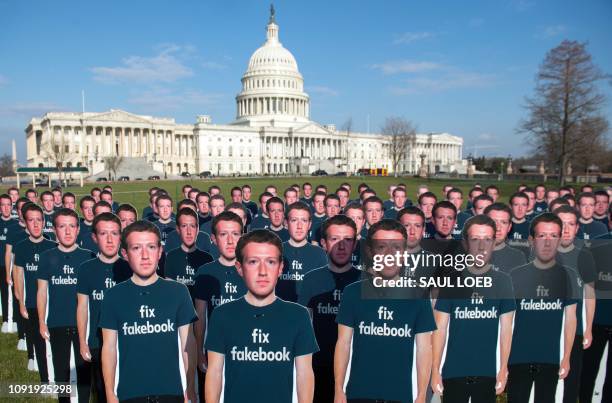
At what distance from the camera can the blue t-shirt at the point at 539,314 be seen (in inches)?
168

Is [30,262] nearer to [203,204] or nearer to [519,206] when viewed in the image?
[203,204]

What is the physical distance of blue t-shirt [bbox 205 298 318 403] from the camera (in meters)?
3.08

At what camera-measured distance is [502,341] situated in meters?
3.95

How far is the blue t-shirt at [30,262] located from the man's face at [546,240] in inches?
240

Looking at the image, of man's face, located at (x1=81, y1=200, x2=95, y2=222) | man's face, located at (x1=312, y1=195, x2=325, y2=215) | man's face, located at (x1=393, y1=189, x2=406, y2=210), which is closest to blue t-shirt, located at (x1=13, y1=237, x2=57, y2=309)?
man's face, located at (x1=81, y1=200, x2=95, y2=222)

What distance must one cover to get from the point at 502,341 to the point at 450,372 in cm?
55

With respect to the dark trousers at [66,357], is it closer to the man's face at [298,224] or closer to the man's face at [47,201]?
the man's face at [298,224]

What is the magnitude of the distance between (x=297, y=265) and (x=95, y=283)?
7.75 ft

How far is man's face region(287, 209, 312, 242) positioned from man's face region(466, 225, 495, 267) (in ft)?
7.28

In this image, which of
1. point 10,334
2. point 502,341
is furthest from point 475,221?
point 10,334

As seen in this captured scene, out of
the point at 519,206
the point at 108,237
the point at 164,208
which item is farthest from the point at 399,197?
the point at 108,237

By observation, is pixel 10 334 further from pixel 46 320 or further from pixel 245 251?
pixel 245 251

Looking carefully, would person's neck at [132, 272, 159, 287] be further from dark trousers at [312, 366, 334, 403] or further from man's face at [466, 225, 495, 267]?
man's face at [466, 225, 495, 267]

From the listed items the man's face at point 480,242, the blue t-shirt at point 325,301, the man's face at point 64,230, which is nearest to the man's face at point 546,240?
the man's face at point 480,242
